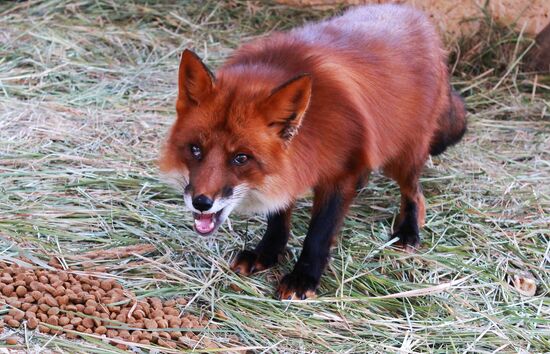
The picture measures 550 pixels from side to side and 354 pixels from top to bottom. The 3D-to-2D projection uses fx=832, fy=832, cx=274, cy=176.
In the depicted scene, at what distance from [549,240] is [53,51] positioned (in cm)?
478

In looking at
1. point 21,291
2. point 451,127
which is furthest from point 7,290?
point 451,127

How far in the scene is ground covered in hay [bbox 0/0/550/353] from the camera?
4453mm

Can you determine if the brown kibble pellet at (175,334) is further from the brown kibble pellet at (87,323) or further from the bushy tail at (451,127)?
the bushy tail at (451,127)

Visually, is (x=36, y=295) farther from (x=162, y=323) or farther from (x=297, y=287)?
(x=297, y=287)

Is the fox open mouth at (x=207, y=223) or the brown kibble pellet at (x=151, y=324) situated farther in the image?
the fox open mouth at (x=207, y=223)

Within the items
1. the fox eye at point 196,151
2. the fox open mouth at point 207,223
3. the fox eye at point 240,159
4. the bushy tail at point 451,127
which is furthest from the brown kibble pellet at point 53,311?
the bushy tail at point 451,127

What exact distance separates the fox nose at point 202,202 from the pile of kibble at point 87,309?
0.60 m

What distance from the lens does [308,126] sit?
4.45 m

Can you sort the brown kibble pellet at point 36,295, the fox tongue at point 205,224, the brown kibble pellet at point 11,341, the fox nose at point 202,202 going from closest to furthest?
the brown kibble pellet at point 11,341, the fox nose at point 202,202, the brown kibble pellet at point 36,295, the fox tongue at point 205,224

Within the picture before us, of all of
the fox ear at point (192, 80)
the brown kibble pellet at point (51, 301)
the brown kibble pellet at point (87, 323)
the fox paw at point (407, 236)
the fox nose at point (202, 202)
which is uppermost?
the fox ear at point (192, 80)

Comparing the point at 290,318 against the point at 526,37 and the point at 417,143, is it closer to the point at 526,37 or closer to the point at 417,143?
the point at 417,143

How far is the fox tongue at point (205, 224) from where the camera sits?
14.2 feet

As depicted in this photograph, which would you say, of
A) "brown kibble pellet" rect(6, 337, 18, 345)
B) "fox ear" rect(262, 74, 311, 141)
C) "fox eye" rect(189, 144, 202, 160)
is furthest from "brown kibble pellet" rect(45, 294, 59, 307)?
"fox ear" rect(262, 74, 311, 141)

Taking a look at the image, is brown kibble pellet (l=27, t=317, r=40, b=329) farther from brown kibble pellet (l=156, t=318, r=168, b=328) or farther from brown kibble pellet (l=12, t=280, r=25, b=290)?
brown kibble pellet (l=156, t=318, r=168, b=328)
